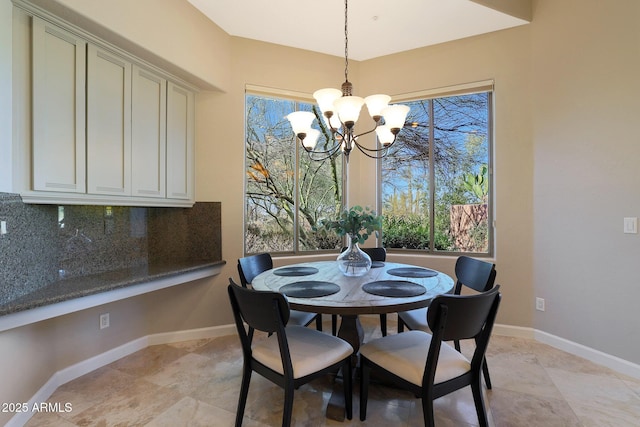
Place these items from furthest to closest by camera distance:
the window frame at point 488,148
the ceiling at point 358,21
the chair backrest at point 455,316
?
the window frame at point 488,148, the ceiling at point 358,21, the chair backrest at point 455,316

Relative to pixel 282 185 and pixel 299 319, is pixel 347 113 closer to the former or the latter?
pixel 299 319

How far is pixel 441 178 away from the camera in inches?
130

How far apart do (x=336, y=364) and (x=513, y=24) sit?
134 inches

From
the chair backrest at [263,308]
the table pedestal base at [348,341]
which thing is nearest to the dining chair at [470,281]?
the table pedestal base at [348,341]

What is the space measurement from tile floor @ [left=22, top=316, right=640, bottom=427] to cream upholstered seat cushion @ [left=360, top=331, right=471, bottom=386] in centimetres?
43

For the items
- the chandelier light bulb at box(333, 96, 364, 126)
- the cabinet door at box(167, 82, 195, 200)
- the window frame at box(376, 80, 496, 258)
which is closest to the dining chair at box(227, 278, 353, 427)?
the chandelier light bulb at box(333, 96, 364, 126)

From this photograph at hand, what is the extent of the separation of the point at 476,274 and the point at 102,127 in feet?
9.39

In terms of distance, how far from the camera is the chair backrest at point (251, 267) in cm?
227

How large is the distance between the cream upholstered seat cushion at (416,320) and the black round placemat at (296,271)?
2.41ft

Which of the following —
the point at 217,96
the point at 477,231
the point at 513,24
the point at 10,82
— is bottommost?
the point at 477,231

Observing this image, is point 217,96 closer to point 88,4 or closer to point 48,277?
point 88,4

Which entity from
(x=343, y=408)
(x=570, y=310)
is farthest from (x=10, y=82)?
(x=570, y=310)

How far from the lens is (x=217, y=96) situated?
299 cm

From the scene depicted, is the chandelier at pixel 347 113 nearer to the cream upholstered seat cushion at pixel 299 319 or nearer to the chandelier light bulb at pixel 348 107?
the chandelier light bulb at pixel 348 107
